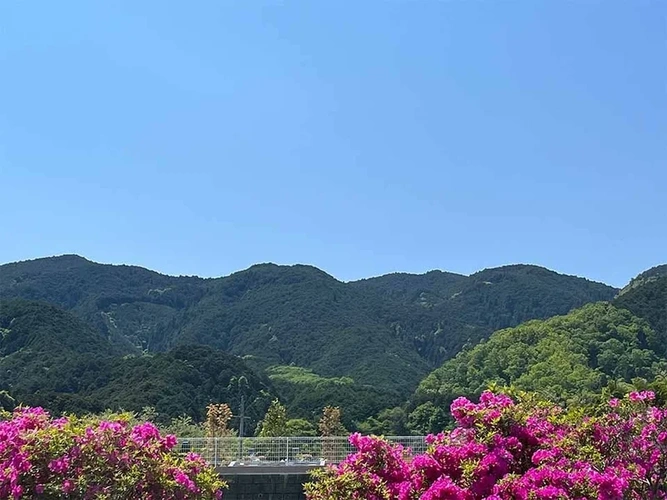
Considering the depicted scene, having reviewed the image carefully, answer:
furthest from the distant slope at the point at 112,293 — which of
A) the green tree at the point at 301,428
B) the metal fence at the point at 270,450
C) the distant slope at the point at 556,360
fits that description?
the metal fence at the point at 270,450

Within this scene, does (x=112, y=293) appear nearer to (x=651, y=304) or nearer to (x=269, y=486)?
(x=651, y=304)

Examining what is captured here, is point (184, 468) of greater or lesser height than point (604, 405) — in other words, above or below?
below

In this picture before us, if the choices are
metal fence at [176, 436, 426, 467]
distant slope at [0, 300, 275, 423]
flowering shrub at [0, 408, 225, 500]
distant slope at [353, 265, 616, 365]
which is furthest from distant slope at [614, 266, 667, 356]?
flowering shrub at [0, 408, 225, 500]

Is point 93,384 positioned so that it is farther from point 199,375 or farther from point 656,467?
point 656,467

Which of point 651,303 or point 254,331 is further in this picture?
point 254,331

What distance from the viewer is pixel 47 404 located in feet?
173

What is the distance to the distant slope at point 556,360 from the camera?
60531 mm

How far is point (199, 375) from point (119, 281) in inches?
4341

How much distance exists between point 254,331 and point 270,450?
392 ft

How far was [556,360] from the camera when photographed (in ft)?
210

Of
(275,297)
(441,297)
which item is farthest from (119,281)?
(441,297)

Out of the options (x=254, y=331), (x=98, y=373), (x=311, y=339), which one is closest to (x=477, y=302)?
(x=311, y=339)

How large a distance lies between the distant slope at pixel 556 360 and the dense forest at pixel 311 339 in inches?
6.3

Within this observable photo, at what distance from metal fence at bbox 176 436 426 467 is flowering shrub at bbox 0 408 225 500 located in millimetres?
7970
